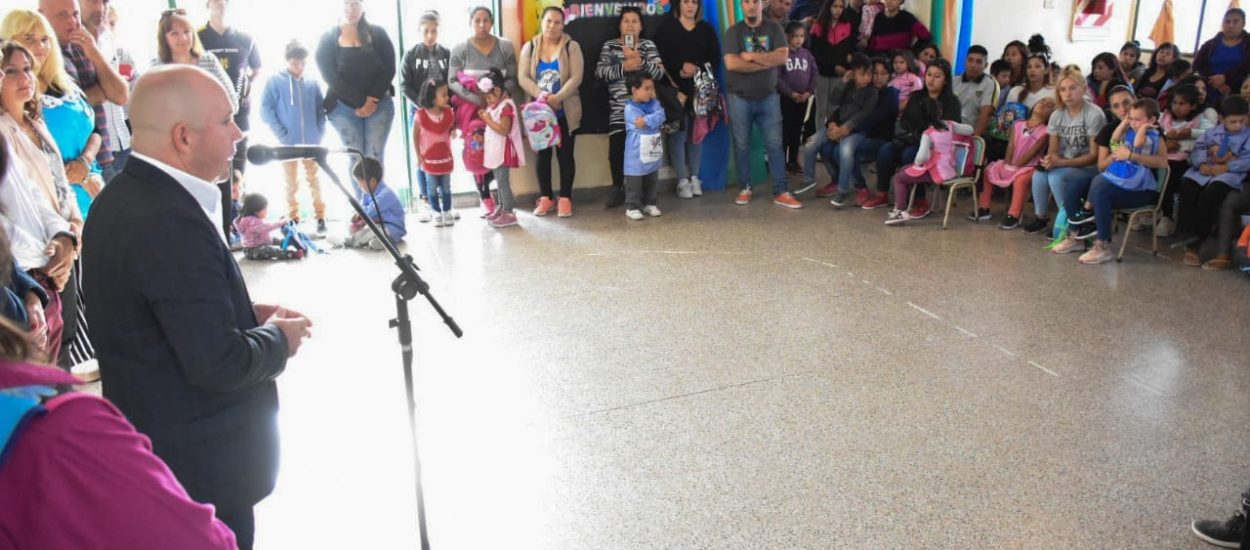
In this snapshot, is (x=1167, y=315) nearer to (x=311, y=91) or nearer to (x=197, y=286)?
(x=197, y=286)

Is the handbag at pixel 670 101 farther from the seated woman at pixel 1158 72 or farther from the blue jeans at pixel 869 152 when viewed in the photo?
the seated woman at pixel 1158 72

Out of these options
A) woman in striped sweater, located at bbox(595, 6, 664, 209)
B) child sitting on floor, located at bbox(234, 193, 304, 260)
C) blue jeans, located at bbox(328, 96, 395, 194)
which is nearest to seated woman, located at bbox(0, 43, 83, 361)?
child sitting on floor, located at bbox(234, 193, 304, 260)

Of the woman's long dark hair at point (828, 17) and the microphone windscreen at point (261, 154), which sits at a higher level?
the woman's long dark hair at point (828, 17)

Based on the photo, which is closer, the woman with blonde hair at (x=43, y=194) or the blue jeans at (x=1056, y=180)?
the woman with blonde hair at (x=43, y=194)

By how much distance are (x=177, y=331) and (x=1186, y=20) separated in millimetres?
9937

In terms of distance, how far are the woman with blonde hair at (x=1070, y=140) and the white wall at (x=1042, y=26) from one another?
2801 millimetres

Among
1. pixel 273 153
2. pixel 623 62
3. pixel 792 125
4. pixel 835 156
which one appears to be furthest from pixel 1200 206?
pixel 273 153

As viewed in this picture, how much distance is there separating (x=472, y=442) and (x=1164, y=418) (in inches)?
87.9

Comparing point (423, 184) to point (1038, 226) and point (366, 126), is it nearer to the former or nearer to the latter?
point (366, 126)

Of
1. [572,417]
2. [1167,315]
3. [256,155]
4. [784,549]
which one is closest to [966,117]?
[1167,315]

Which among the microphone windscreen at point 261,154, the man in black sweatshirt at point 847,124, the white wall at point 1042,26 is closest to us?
the microphone windscreen at point 261,154

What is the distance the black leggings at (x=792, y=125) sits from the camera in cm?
728

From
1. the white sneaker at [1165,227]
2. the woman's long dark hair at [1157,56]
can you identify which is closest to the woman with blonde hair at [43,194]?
the white sneaker at [1165,227]

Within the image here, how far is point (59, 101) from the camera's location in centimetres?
347
